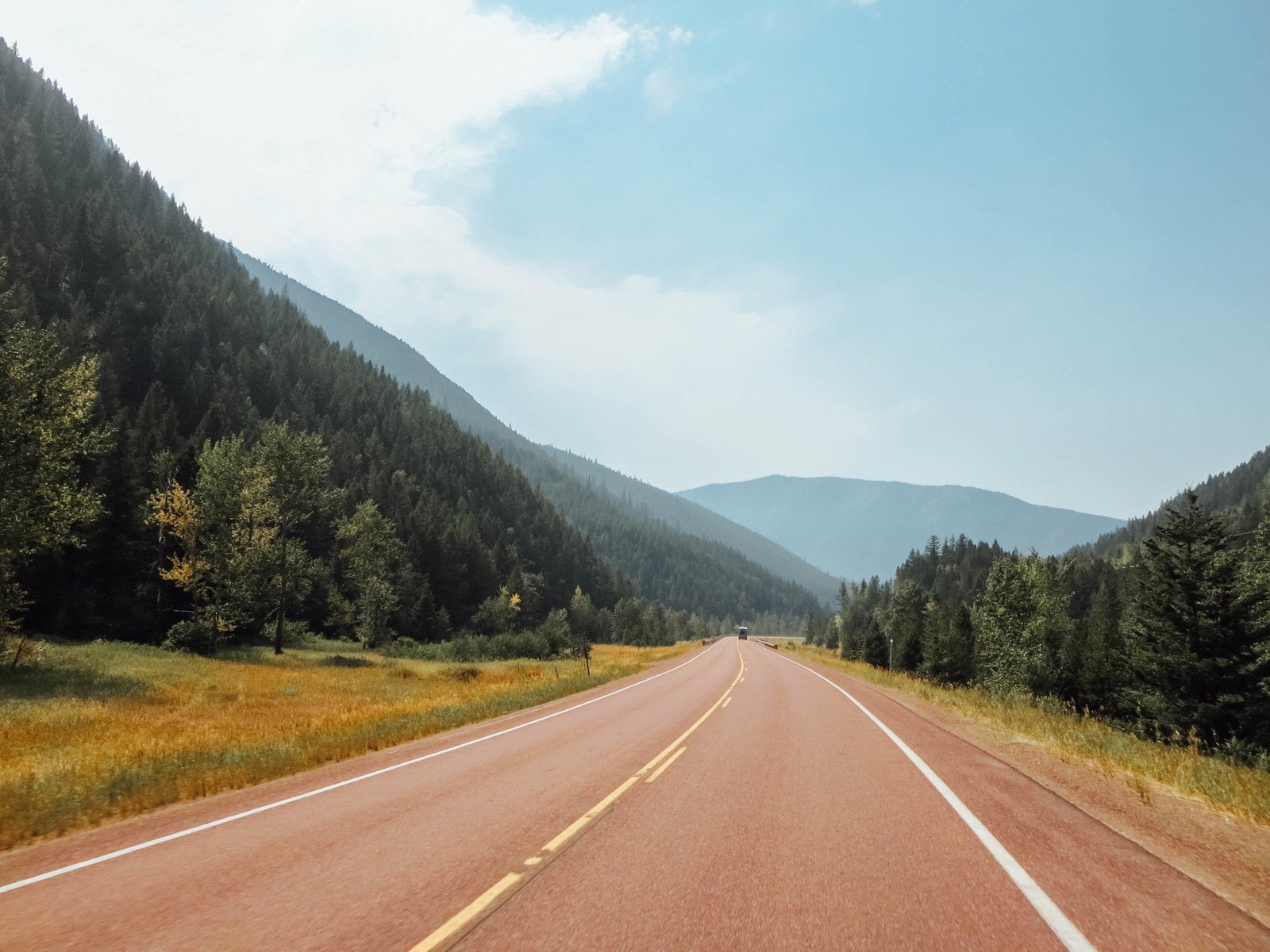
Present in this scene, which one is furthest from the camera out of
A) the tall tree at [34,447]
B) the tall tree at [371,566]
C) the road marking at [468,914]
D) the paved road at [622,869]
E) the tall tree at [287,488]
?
the tall tree at [371,566]

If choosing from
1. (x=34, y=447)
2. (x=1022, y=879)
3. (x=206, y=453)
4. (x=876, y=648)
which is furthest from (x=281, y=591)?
(x=876, y=648)

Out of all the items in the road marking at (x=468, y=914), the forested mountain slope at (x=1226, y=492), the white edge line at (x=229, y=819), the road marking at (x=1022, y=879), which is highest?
the forested mountain slope at (x=1226, y=492)

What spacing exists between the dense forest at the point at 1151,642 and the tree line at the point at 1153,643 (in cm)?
6

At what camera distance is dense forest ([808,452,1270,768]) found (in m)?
28.5

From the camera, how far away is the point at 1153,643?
3122cm

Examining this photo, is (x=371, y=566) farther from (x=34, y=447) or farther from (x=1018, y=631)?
(x=1018, y=631)

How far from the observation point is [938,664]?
5988 centimetres

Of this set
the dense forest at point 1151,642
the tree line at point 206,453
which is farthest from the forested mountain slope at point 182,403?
the dense forest at point 1151,642

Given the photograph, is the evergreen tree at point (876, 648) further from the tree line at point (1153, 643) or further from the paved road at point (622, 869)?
the paved road at point (622, 869)

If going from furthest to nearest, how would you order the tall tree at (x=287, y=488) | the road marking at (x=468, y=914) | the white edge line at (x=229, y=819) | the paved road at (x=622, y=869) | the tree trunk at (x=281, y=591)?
the tall tree at (x=287, y=488)
the tree trunk at (x=281, y=591)
the white edge line at (x=229, y=819)
the paved road at (x=622, y=869)
the road marking at (x=468, y=914)

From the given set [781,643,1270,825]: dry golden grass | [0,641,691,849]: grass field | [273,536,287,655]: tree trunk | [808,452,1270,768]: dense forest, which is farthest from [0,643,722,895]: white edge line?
[273,536,287,655]: tree trunk

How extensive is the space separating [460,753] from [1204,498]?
23331 centimetres

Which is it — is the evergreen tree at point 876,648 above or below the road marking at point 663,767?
below

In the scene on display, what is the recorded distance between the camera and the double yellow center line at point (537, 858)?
4.36 m
